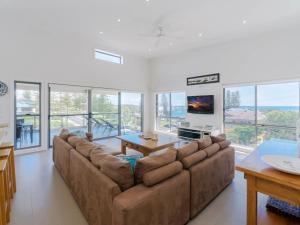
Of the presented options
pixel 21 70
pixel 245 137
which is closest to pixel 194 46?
pixel 245 137

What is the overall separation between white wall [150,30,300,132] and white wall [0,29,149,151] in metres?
2.49

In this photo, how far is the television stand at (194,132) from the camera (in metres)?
5.17

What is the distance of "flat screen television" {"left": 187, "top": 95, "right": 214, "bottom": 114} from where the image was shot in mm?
5633

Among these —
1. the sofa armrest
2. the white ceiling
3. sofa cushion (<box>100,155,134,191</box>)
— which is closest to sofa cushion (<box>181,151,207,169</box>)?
the sofa armrest

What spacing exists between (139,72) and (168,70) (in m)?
1.37

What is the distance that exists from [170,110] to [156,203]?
19.7 ft

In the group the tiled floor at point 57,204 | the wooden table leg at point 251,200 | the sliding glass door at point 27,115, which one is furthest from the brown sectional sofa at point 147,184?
the sliding glass door at point 27,115

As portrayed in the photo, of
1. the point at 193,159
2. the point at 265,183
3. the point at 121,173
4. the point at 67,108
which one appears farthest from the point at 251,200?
the point at 67,108

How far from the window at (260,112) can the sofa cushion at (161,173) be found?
411cm

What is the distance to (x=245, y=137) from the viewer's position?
511 centimetres

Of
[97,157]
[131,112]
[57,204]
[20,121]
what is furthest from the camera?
[131,112]

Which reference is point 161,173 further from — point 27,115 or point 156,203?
point 27,115

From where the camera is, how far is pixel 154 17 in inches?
155

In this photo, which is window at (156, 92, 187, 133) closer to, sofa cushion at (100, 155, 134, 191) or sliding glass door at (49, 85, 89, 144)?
sliding glass door at (49, 85, 89, 144)
